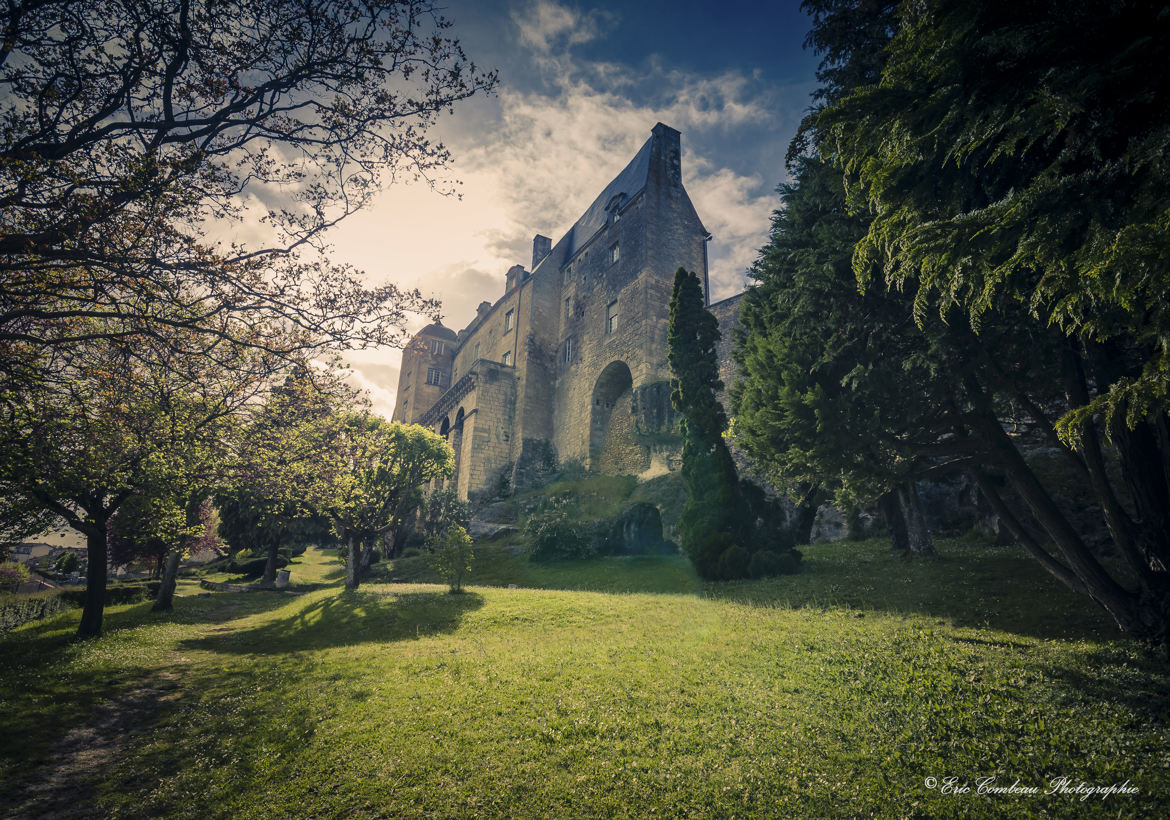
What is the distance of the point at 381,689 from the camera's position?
7.19 m

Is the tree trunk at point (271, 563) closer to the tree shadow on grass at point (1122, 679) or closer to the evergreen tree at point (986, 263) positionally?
the evergreen tree at point (986, 263)

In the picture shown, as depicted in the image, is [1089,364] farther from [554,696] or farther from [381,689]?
[381,689]

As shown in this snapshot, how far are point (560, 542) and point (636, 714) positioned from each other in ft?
48.3

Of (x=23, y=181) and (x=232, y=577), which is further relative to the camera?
(x=232, y=577)

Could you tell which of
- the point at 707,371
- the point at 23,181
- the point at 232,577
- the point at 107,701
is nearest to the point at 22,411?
the point at 23,181

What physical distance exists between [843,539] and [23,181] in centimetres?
2157

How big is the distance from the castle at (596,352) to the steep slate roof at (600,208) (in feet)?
0.41

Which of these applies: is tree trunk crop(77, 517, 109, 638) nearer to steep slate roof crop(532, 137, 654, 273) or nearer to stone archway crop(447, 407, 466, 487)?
stone archway crop(447, 407, 466, 487)

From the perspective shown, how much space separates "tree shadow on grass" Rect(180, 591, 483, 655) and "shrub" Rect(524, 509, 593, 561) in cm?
598

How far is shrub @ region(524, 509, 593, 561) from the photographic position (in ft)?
65.9

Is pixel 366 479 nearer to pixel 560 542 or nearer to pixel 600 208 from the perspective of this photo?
pixel 560 542

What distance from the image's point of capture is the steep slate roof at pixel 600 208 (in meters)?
33.8

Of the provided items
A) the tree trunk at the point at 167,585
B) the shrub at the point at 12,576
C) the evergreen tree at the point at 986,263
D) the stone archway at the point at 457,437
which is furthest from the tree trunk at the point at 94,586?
the stone archway at the point at 457,437

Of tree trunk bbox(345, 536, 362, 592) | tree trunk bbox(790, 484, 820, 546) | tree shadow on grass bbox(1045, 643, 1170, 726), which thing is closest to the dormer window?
tree trunk bbox(790, 484, 820, 546)
